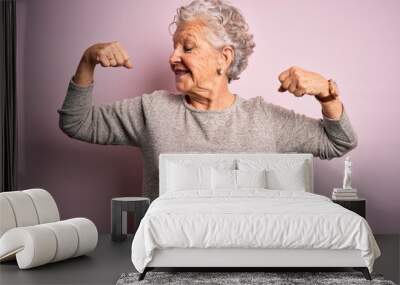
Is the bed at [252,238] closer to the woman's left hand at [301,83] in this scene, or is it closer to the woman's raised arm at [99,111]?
the woman's left hand at [301,83]

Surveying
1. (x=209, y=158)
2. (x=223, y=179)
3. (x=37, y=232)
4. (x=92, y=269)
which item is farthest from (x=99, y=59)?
(x=92, y=269)

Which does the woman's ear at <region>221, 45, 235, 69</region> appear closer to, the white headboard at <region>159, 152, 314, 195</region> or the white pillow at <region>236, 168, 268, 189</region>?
the white headboard at <region>159, 152, 314, 195</region>

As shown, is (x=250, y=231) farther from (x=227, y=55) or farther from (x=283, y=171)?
(x=227, y=55)

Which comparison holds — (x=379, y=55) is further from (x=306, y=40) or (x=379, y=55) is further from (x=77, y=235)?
(x=77, y=235)

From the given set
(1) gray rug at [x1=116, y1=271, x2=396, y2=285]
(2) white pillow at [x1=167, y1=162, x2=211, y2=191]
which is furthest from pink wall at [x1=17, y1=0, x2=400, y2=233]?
(1) gray rug at [x1=116, y1=271, x2=396, y2=285]

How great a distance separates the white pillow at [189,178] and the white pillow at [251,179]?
9.2 inches

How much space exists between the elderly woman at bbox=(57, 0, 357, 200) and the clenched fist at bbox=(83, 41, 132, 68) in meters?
0.01

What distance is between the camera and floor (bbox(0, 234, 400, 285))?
411 centimetres

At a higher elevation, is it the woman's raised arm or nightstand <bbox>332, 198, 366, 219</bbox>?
the woman's raised arm

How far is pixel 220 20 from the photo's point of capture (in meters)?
5.69

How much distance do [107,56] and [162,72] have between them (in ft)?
2.78

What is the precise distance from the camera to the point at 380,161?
20.2 feet

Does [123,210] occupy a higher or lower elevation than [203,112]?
lower

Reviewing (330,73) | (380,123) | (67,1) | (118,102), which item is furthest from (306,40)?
(67,1)
